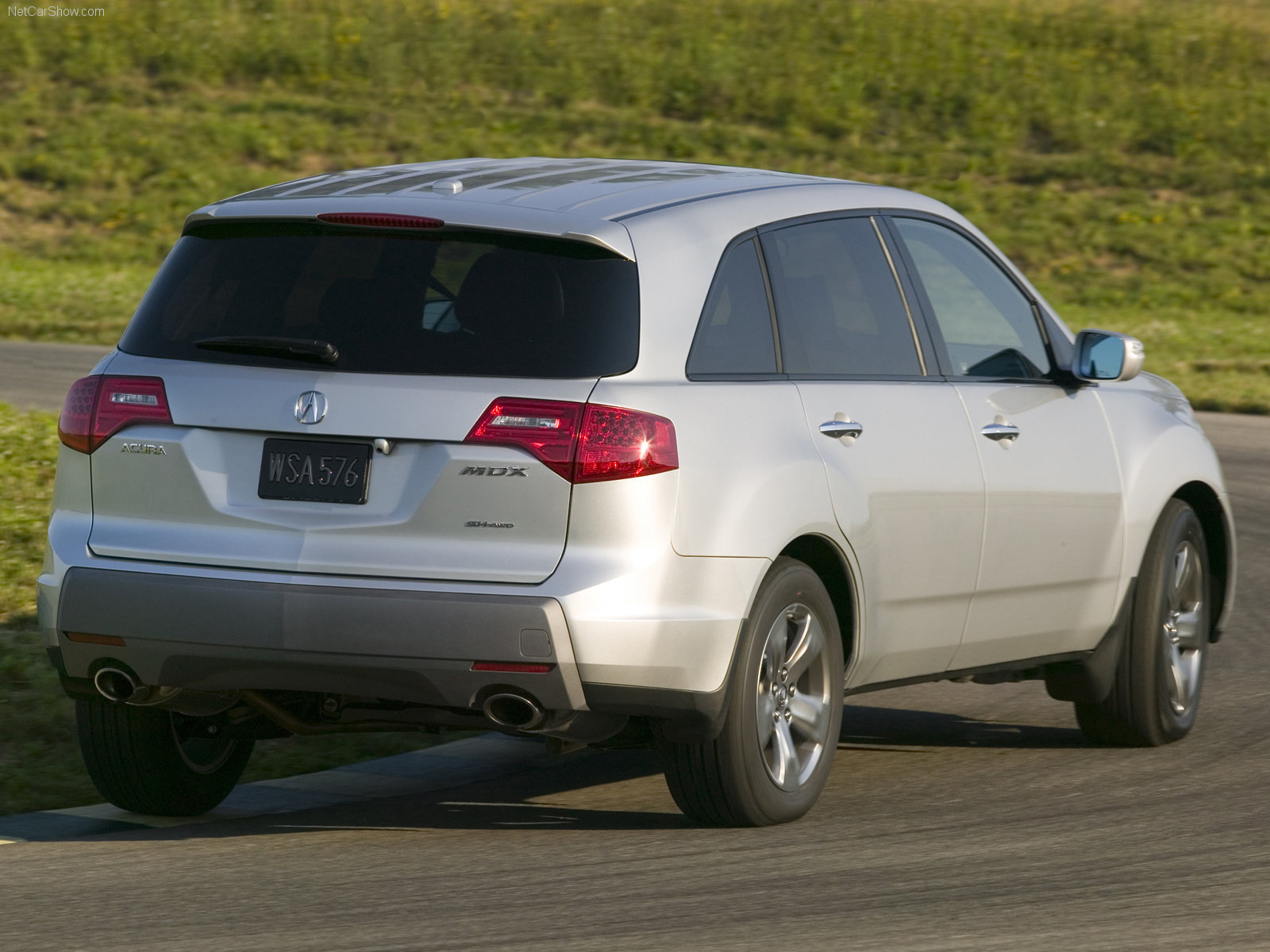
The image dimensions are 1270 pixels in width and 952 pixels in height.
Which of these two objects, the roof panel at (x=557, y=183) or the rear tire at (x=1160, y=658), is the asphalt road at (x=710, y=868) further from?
the roof panel at (x=557, y=183)

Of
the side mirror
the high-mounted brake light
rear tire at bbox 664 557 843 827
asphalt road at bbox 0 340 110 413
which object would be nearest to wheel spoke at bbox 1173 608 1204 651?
the side mirror

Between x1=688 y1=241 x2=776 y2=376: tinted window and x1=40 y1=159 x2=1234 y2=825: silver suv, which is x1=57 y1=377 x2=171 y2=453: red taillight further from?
x1=688 y1=241 x2=776 y2=376: tinted window

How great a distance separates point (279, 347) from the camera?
19.0 feet

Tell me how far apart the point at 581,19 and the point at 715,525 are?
1733 inches

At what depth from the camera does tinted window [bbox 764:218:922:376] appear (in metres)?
6.36

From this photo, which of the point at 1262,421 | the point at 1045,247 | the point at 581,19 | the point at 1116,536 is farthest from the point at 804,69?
the point at 1116,536

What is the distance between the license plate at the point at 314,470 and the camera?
18.4ft

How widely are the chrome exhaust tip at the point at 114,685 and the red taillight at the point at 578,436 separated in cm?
123

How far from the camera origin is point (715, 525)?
5699 mm

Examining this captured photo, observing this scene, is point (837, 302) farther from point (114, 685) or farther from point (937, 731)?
point (114, 685)

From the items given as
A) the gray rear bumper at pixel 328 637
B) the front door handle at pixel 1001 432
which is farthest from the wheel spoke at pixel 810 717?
the front door handle at pixel 1001 432

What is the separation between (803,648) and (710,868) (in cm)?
82

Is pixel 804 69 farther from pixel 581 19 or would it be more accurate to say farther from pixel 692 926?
pixel 692 926

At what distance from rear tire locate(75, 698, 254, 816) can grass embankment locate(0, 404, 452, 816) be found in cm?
34
